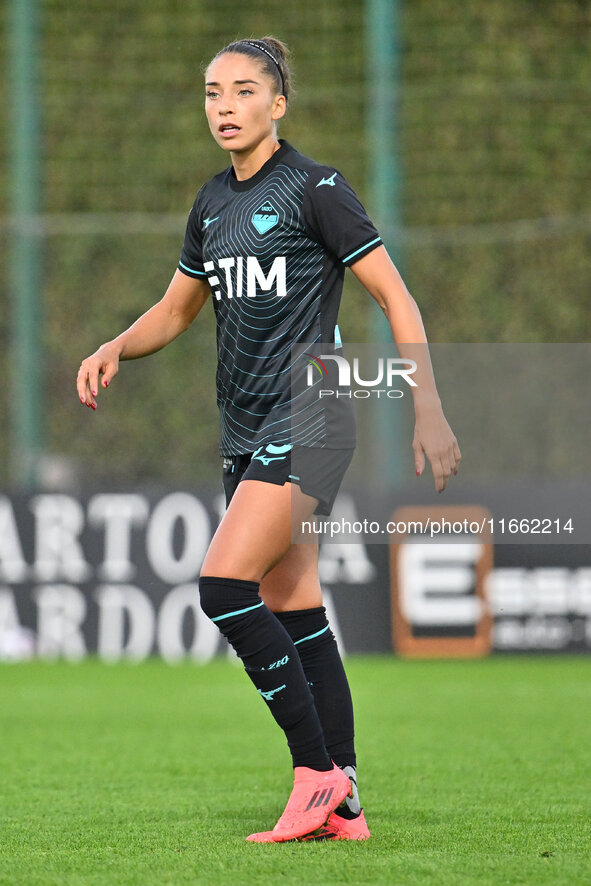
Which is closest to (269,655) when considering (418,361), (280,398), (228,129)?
(280,398)

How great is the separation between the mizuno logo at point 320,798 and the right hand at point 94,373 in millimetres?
1022

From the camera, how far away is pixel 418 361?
3199mm

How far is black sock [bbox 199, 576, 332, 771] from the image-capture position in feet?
10.6

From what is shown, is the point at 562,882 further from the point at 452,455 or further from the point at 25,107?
the point at 25,107

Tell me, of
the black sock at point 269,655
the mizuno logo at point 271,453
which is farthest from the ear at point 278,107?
the black sock at point 269,655

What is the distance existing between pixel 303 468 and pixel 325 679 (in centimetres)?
55

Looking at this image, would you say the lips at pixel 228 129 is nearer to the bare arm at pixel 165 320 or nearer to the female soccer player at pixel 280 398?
the female soccer player at pixel 280 398

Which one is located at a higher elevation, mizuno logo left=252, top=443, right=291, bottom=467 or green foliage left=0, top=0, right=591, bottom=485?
green foliage left=0, top=0, right=591, bottom=485

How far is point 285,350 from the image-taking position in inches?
132

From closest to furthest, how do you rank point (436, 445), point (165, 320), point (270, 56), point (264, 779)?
point (436, 445) < point (270, 56) < point (165, 320) < point (264, 779)

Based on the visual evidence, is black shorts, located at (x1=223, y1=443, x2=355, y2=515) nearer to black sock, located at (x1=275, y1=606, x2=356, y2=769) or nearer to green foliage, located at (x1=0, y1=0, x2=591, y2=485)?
black sock, located at (x1=275, y1=606, x2=356, y2=769)

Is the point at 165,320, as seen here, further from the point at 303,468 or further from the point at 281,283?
the point at 303,468

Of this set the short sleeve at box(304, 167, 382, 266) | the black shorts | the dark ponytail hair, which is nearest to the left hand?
the black shorts

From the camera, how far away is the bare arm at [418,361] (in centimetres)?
316
